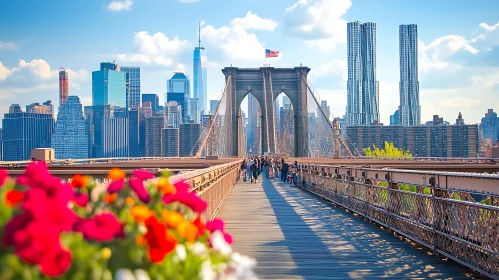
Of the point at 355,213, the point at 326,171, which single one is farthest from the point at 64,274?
the point at 326,171

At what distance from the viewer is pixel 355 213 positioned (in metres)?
15.6

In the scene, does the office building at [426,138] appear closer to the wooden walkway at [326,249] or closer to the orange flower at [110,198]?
the wooden walkway at [326,249]

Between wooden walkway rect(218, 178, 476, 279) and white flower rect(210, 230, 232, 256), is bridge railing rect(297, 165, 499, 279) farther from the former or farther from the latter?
white flower rect(210, 230, 232, 256)

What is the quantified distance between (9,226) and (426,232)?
8.08 metres

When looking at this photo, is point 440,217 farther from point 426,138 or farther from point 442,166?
point 426,138

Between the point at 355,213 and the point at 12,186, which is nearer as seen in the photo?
the point at 12,186

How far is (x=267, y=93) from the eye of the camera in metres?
→ 93.9

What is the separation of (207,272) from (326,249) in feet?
25.1

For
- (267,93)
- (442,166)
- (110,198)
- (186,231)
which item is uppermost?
(267,93)

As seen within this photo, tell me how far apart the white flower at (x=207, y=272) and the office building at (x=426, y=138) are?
16792 centimetres

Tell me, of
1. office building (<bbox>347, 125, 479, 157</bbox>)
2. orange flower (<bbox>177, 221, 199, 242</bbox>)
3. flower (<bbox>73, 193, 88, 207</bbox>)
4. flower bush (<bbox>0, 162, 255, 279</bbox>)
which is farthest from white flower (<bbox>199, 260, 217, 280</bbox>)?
office building (<bbox>347, 125, 479, 157</bbox>)

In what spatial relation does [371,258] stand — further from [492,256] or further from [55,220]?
[55,220]

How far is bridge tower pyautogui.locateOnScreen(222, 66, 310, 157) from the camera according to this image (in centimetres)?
9300

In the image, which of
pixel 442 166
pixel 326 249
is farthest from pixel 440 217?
pixel 442 166
